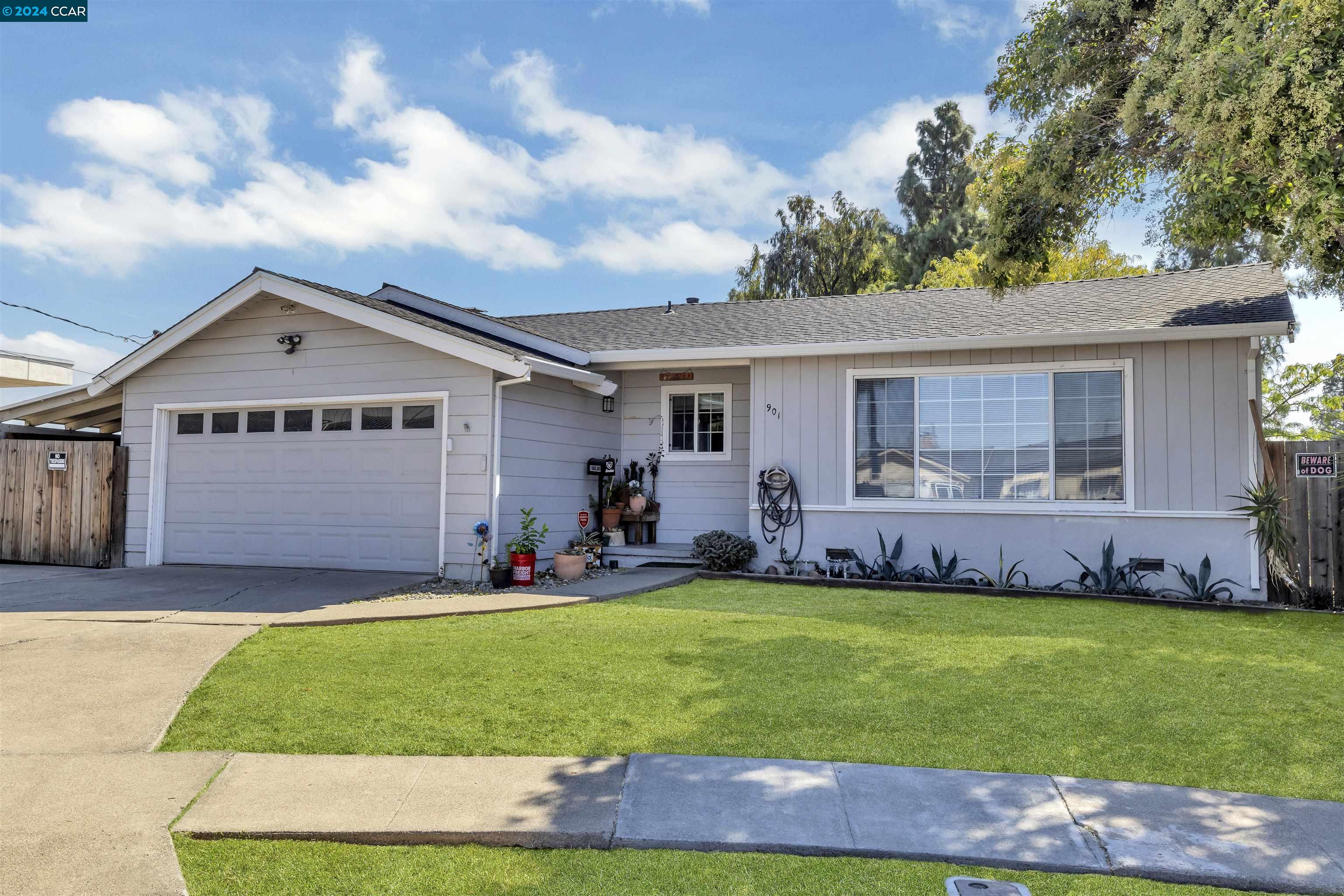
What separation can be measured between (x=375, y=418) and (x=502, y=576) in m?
2.75

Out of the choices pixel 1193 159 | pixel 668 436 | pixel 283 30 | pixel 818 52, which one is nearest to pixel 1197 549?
pixel 1193 159

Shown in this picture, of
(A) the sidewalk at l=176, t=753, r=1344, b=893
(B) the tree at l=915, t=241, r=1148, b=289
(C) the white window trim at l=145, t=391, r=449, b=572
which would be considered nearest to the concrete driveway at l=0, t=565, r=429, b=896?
(A) the sidewalk at l=176, t=753, r=1344, b=893

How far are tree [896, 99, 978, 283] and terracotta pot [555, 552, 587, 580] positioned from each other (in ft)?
71.1

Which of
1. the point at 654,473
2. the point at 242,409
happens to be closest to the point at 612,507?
the point at 654,473

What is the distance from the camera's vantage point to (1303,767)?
3.72m

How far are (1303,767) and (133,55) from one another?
17.0 m

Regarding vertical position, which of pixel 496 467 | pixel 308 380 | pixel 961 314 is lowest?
pixel 496 467

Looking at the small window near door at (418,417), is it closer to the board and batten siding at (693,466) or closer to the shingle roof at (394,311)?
the shingle roof at (394,311)

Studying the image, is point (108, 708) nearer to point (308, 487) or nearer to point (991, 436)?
point (308, 487)

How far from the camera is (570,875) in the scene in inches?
109

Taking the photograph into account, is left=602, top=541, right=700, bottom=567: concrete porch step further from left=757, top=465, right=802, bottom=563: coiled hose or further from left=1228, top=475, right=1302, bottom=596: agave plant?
left=1228, top=475, right=1302, bottom=596: agave plant

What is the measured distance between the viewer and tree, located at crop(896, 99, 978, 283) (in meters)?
27.8

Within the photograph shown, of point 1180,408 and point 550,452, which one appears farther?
point 550,452

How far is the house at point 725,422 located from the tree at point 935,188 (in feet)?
55.7
